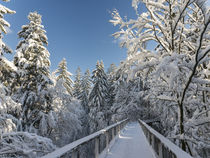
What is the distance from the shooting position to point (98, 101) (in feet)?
109

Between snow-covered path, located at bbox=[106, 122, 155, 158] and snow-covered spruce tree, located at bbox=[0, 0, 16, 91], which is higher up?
snow-covered spruce tree, located at bbox=[0, 0, 16, 91]

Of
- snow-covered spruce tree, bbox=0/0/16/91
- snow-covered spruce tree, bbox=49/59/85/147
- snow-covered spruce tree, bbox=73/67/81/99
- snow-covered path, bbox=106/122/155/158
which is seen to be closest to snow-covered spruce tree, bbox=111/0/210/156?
snow-covered path, bbox=106/122/155/158

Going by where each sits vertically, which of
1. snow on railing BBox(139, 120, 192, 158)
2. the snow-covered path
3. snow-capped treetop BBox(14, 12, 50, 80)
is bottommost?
the snow-covered path

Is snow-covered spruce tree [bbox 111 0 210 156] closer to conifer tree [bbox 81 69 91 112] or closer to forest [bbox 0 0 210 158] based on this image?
forest [bbox 0 0 210 158]

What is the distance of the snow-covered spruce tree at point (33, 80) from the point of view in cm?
1343

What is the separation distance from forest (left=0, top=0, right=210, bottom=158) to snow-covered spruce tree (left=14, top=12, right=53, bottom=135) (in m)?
0.08

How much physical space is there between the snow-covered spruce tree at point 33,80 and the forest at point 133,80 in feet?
0.25

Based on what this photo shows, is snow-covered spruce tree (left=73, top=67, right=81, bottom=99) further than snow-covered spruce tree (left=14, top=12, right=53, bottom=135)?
Yes

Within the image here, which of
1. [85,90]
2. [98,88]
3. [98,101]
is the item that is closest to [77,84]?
[85,90]

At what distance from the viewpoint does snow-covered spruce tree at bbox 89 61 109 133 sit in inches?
1273

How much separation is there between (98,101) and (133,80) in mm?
19081

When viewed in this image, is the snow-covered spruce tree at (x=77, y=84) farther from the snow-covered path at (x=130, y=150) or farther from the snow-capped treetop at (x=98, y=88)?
the snow-covered path at (x=130, y=150)

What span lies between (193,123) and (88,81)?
43370 millimetres

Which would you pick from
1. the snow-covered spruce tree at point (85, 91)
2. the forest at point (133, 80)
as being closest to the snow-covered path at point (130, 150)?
the forest at point (133, 80)
